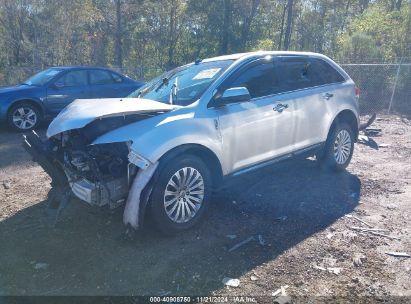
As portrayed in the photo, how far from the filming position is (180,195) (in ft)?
12.7

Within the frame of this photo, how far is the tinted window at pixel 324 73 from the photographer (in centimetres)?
550

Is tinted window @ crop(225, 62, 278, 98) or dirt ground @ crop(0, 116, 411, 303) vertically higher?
tinted window @ crop(225, 62, 278, 98)

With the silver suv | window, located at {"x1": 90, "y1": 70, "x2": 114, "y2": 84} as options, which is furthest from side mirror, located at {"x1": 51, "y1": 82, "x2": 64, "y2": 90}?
the silver suv

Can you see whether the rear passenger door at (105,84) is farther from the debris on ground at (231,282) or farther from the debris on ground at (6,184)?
the debris on ground at (231,282)

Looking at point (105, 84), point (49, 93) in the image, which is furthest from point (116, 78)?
point (49, 93)

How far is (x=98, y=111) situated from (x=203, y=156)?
121 centimetres

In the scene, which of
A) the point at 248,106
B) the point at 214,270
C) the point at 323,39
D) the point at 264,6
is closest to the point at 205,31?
the point at 264,6

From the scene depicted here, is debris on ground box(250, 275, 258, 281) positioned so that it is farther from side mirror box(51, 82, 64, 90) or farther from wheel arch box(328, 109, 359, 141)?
side mirror box(51, 82, 64, 90)

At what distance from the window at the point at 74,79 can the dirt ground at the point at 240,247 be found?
4.62 metres

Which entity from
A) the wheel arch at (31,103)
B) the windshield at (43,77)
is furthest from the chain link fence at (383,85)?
the wheel arch at (31,103)

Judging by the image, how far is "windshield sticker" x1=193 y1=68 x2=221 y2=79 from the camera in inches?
175

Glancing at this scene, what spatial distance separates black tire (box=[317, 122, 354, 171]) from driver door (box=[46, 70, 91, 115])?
662cm

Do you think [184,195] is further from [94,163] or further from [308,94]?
[308,94]

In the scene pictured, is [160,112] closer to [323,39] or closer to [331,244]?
[331,244]
